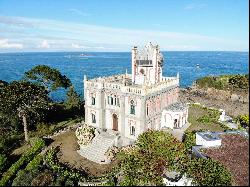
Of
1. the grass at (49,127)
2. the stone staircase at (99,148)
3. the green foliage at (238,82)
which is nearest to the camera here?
the stone staircase at (99,148)

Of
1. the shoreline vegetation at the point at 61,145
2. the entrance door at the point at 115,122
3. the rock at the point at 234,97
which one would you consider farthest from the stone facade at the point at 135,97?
the rock at the point at 234,97

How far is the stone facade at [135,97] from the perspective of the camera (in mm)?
41062

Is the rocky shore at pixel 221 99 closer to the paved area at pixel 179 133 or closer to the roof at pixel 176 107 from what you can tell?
the roof at pixel 176 107

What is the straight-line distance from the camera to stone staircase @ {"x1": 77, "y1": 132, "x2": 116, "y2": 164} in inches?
1582

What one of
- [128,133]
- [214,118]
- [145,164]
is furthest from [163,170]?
[214,118]

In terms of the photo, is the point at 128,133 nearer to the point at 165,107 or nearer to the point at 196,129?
the point at 165,107

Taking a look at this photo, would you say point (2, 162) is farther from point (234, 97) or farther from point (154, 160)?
point (234, 97)

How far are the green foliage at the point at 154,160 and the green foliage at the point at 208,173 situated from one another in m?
2.34

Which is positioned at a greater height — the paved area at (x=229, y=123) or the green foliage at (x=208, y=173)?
the green foliage at (x=208, y=173)

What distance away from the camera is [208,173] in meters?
25.5

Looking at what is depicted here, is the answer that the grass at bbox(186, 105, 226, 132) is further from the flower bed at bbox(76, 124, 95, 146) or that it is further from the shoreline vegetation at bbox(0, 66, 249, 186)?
the flower bed at bbox(76, 124, 95, 146)

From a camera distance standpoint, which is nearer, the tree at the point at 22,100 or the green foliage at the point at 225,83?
the tree at the point at 22,100

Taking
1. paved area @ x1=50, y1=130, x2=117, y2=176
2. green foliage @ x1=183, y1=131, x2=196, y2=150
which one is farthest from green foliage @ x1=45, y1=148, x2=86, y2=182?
green foliage @ x1=183, y1=131, x2=196, y2=150

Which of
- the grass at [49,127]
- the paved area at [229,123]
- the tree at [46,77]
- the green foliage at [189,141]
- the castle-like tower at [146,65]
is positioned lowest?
the grass at [49,127]
